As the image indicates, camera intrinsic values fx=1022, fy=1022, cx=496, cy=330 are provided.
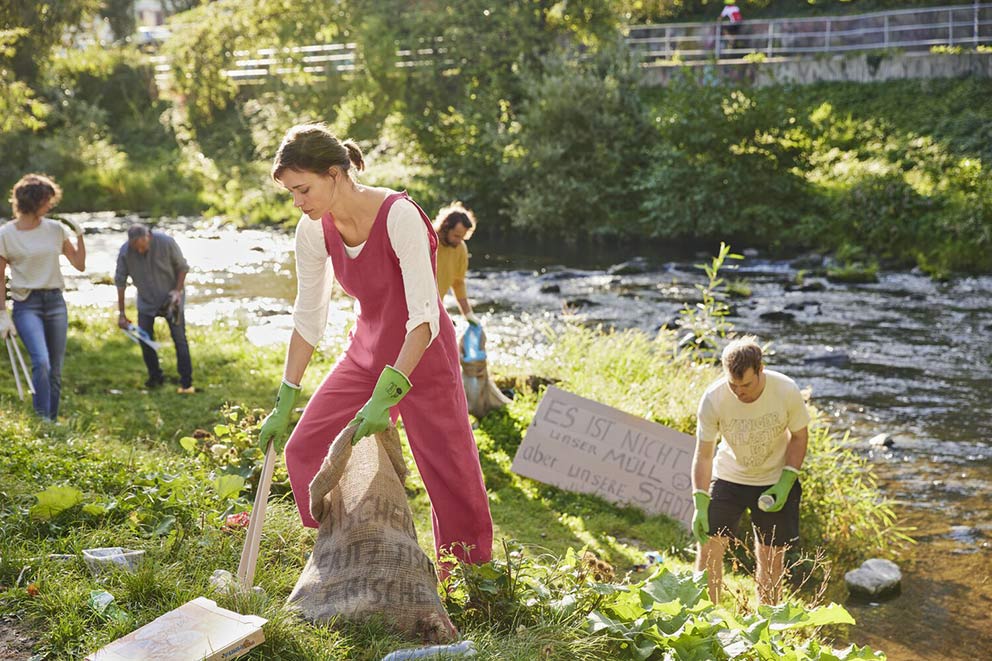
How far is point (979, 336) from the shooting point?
12586 mm

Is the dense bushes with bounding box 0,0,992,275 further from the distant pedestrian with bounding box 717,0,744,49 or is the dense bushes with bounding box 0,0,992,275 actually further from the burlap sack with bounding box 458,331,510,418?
the burlap sack with bounding box 458,331,510,418

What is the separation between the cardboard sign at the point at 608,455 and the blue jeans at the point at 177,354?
3.27m

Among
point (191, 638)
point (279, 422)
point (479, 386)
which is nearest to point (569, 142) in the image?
point (479, 386)

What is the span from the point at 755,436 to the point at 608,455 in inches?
74.8

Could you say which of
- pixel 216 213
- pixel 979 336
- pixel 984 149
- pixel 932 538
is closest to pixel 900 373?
pixel 979 336

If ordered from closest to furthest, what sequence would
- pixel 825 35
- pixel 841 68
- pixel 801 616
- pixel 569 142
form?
1. pixel 801 616
2. pixel 569 142
3. pixel 841 68
4. pixel 825 35

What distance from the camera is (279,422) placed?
381 centimetres

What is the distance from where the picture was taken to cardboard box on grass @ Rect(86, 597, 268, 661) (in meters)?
2.87

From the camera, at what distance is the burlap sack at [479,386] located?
7.70m

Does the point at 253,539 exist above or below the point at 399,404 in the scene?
below

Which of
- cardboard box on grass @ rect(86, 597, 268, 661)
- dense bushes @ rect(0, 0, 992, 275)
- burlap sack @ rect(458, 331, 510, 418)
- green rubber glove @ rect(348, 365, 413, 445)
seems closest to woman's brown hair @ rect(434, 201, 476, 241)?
burlap sack @ rect(458, 331, 510, 418)

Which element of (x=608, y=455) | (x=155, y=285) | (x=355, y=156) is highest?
(x=355, y=156)

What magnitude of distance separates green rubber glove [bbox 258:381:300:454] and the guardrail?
21.2 metres

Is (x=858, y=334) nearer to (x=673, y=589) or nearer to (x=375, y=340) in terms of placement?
(x=673, y=589)
